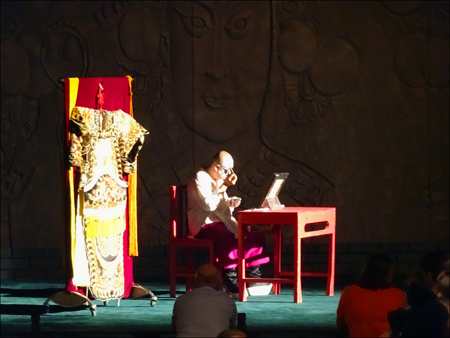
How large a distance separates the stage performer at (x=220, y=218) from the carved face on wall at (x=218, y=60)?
1136 millimetres

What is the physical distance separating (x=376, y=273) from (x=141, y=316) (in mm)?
2260

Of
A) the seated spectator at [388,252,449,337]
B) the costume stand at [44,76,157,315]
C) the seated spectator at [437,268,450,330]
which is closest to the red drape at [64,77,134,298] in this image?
the costume stand at [44,76,157,315]

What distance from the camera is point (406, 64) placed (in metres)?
8.93

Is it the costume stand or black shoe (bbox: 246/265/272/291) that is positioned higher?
the costume stand

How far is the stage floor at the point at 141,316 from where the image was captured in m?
6.12

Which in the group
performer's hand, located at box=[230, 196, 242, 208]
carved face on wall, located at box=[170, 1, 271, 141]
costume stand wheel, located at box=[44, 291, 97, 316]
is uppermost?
carved face on wall, located at box=[170, 1, 271, 141]

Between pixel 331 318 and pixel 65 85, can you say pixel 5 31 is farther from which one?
pixel 331 318

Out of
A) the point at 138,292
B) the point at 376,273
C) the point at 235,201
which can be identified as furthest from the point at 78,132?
the point at 376,273

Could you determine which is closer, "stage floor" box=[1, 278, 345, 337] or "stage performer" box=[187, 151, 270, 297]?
"stage floor" box=[1, 278, 345, 337]

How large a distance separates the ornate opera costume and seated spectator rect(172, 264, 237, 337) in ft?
6.50

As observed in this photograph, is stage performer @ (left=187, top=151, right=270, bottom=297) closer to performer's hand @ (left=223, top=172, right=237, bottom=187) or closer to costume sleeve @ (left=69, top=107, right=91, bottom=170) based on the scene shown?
performer's hand @ (left=223, top=172, right=237, bottom=187)

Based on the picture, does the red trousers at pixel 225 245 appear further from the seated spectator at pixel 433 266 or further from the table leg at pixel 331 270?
the seated spectator at pixel 433 266

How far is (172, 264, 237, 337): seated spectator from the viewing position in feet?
16.2

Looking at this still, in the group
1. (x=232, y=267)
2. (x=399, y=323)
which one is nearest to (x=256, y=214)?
(x=232, y=267)
